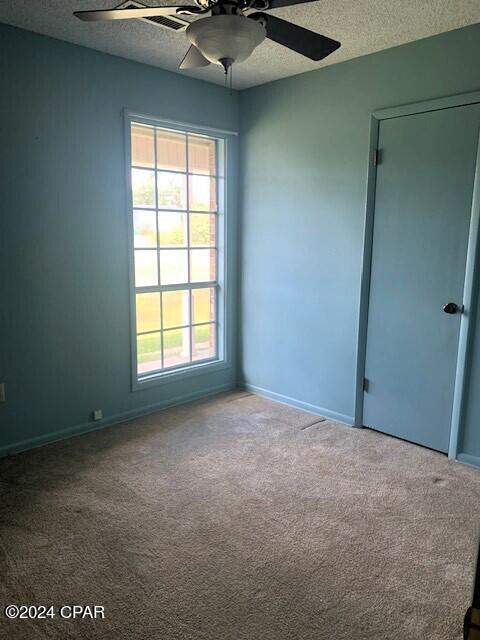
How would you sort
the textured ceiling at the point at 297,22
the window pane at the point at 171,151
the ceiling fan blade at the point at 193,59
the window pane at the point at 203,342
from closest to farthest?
the ceiling fan blade at the point at 193,59, the textured ceiling at the point at 297,22, the window pane at the point at 171,151, the window pane at the point at 203,342

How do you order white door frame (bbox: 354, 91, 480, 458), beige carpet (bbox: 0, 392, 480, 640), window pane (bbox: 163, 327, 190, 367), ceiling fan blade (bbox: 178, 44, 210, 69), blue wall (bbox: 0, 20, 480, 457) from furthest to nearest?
1. window pane (bbox: 163, 327, 190, 367)
2. blue wall (bbox: 0, 20, 480, 457)
3. white door frame (bbox: 354, 91, 480, 458)
4. ceiling fan blade (bbox: 178, 44, 210, 69)
5. beige carpet (bbox: 0, 392, 480, 640)

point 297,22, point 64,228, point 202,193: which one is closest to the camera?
point 297,22

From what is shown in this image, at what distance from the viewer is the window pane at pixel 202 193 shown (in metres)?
3.93

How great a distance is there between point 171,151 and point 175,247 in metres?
0.76

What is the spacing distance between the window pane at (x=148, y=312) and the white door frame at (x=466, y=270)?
1593 millimetres

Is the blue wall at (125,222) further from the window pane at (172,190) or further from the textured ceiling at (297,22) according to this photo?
the window pane at (172,190)

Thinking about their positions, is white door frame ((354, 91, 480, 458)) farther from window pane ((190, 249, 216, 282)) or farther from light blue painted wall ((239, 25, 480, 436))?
window pane ((190, 249, 216, 282))

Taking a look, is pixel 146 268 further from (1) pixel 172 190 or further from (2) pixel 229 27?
(2) pixel 229 27

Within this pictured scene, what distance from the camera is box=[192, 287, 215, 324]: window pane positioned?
4.11 m

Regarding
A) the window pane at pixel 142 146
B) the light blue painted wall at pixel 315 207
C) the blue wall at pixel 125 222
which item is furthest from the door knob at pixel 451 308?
the window pane at pixel 142 146

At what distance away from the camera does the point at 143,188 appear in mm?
3592

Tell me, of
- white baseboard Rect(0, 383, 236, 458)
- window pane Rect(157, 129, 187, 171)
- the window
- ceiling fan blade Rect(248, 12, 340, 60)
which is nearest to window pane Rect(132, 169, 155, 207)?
the window

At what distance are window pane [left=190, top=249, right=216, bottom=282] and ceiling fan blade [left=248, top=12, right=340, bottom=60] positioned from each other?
2273 mm

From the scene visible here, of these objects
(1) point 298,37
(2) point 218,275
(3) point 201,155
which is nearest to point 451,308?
(1) point 298,37
